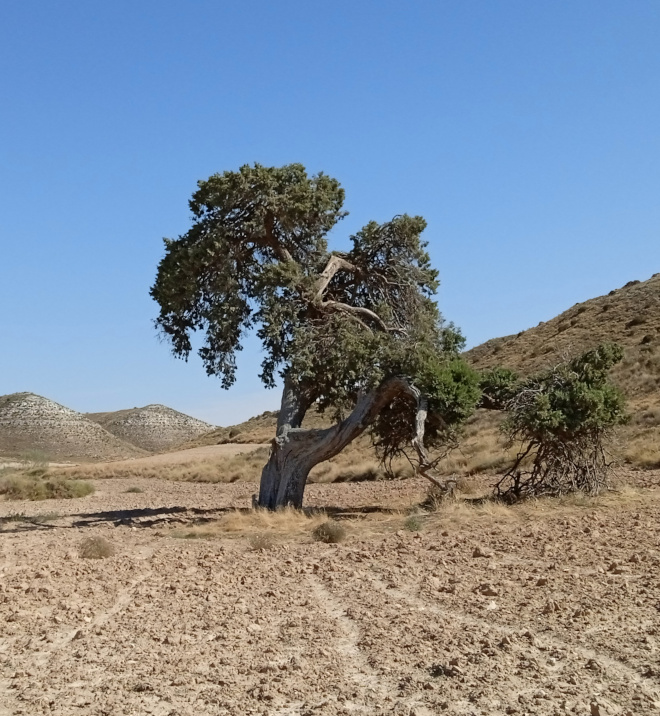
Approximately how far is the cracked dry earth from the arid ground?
0.08 ft

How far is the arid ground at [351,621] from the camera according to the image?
514 cm

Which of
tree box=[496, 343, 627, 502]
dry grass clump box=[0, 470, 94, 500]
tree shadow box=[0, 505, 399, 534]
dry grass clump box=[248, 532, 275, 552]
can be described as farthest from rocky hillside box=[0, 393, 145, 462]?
dry grass clump box=[248, 532, 275, 552]

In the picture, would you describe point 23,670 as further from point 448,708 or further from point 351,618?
point 448,708

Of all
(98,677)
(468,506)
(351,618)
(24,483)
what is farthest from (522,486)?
(24,483)

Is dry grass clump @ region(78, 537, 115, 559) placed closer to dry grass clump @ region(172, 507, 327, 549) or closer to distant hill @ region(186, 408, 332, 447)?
dry grass clump @ region(172, 507, 327, 549)

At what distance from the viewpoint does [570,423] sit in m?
16.2

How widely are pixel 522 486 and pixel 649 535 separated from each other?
652 cm

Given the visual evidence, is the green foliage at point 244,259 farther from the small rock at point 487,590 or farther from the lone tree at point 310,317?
the small rock at point 487,590

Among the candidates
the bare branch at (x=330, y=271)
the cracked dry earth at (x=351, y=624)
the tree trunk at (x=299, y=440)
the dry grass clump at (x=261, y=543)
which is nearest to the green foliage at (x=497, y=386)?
the tree trunk at (x=299, y=440)

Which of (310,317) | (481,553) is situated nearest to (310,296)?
(310,317)

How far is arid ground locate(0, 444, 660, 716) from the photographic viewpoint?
16.9 ft

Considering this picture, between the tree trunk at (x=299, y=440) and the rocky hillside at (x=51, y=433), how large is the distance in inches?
2376

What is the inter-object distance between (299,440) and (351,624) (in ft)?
34.1

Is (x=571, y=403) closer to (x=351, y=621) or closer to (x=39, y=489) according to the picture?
(x=351, y=621)
